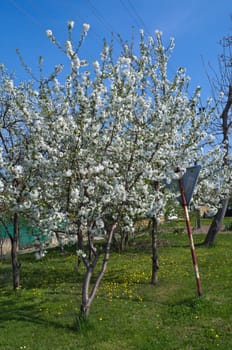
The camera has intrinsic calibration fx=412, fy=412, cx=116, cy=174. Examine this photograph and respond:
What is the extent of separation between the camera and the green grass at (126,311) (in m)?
6.07

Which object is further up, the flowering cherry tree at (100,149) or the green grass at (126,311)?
the flowering cherry tree at (100,149)

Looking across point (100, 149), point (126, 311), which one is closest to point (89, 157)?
point (100, 149)

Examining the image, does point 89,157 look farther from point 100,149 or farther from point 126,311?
point 126,311

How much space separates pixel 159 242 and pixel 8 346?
12543 millimetres

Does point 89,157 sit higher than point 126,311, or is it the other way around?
point 89,157

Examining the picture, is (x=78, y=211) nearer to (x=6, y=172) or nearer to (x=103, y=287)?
(x=6, y=172)

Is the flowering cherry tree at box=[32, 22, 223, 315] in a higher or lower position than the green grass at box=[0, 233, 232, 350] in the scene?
higher

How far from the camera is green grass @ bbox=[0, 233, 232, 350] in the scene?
19.9 ft

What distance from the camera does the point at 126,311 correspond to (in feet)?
24.2

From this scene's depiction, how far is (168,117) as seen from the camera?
731cm

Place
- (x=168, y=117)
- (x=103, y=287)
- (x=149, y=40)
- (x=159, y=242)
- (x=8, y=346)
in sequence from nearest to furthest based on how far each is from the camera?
(x=8, y=346)
(x=168, y=117)
(x=103, y=287)
(x=149, y=40)
(x=159, y=242)

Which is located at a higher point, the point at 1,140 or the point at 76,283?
the point at 1,140

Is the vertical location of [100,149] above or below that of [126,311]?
above

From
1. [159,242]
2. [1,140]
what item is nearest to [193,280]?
[1,140]
